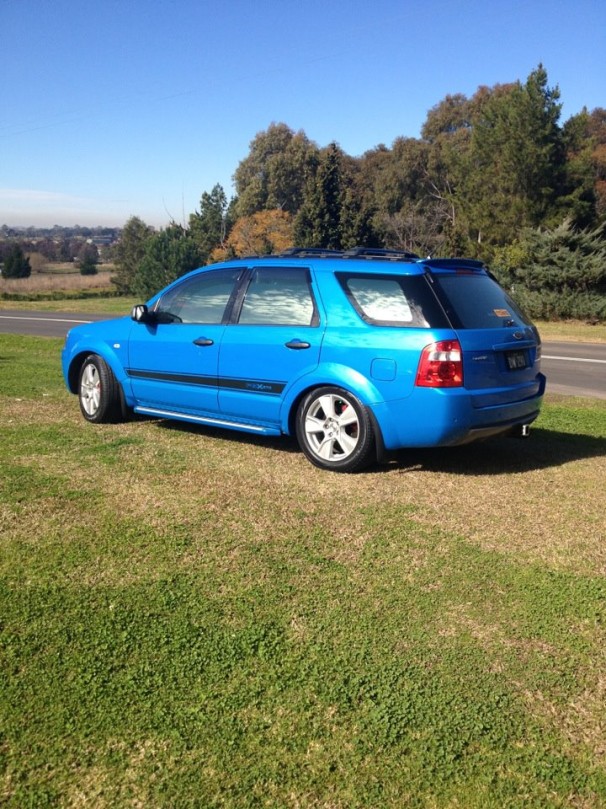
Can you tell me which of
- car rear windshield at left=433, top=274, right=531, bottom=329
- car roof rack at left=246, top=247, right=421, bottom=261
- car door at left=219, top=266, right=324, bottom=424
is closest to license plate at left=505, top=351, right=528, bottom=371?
car rear windshield at left=433, top=274, right=531, bottom=329

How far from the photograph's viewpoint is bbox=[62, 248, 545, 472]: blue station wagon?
560cm

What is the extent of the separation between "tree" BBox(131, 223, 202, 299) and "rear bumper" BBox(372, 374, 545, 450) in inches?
1590

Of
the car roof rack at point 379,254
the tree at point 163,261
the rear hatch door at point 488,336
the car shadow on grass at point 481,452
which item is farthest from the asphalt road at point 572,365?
the tree at point 163,261

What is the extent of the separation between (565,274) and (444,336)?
25982 millimetres

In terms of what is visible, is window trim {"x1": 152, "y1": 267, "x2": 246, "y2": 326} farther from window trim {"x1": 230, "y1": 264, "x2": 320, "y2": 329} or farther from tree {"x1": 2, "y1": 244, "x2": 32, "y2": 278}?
tree {"x1": 2, "y1": 244, "x2": 32, "y2": 278}

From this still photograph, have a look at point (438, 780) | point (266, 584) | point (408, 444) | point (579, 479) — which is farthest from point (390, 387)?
point (438, 780)

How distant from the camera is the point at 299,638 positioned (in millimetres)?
3312

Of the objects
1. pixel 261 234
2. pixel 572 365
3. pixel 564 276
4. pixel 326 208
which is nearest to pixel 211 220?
pixel 261 234

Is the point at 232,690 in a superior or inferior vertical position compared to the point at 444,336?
inferior

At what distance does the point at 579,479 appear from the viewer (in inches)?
229

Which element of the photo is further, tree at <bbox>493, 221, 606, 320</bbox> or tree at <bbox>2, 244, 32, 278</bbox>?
tree at <bbox>2, 244, 32, 278</bbox>

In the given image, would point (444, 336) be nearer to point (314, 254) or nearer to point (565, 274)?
point (314, 254)

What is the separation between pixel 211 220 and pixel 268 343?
209 feet

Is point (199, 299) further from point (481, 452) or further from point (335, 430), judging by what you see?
point (481, 452)
